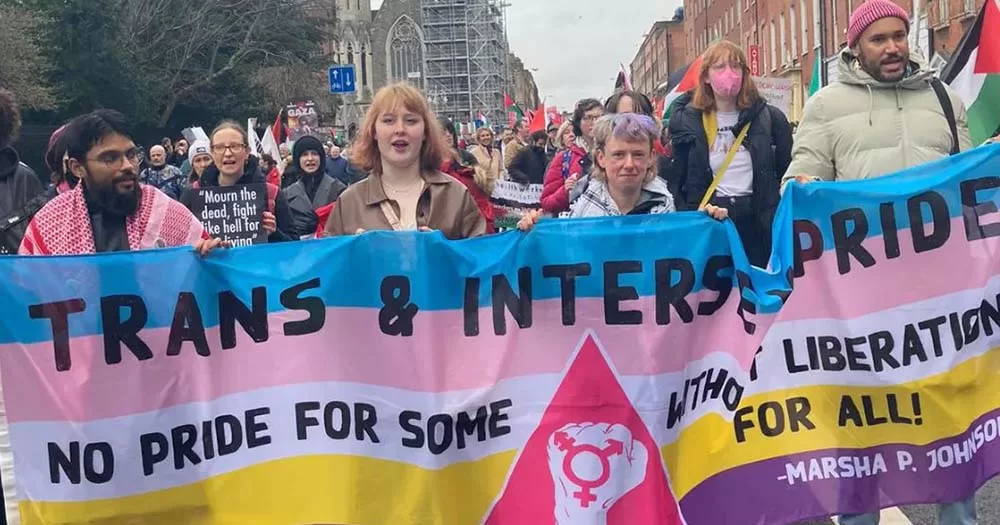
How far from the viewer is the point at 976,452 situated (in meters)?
4.20

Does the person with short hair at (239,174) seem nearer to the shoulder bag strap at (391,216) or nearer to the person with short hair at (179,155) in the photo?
the shoulder bag strap at (391,216)

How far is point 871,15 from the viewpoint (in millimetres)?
4473

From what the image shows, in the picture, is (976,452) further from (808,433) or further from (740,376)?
(740,376)

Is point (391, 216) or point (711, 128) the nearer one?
point (391, 216)

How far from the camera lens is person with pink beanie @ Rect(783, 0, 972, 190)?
176 inches

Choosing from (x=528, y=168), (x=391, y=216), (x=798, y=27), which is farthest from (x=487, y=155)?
(x=798, y=27)

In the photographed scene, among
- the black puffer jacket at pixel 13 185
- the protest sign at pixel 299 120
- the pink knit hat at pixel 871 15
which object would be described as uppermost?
the protest sign at pixel 299 120

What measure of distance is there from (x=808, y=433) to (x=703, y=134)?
2324mm

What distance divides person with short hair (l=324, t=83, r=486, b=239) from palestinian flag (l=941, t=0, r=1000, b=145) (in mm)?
3261

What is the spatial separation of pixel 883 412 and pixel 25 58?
3324cm

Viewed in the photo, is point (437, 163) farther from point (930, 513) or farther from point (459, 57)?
point (459, 57)

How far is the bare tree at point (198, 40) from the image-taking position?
42.5 m

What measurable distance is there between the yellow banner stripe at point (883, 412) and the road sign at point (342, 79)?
52.6ft

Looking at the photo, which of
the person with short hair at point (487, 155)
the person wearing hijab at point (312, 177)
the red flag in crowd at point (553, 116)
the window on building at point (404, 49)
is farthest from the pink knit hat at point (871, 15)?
the window on building at point (404, 49)
